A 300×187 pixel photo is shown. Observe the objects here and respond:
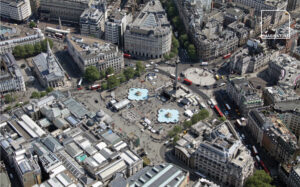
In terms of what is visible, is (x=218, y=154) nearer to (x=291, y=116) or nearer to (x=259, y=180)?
(x=259, y=180)

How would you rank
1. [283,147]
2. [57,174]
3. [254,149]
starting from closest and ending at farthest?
[57,174] → [283,147] → [254,149]

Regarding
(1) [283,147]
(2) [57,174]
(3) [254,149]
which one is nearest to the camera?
(2) [57,174]

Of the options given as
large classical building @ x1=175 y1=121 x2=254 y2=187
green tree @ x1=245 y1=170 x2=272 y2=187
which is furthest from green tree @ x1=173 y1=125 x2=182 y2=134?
green tree @ x1=245 y1=170 x2=272 y2=187

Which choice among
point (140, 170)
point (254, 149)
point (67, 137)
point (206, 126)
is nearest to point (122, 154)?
point (140, 170)

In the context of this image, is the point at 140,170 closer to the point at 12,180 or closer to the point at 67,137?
the point at 67,137

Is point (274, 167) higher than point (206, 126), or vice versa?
point (206, 126)

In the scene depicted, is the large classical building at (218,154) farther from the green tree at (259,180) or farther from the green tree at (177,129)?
the green tree at (177,129)

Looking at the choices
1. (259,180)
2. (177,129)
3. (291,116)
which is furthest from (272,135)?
(177,129)
